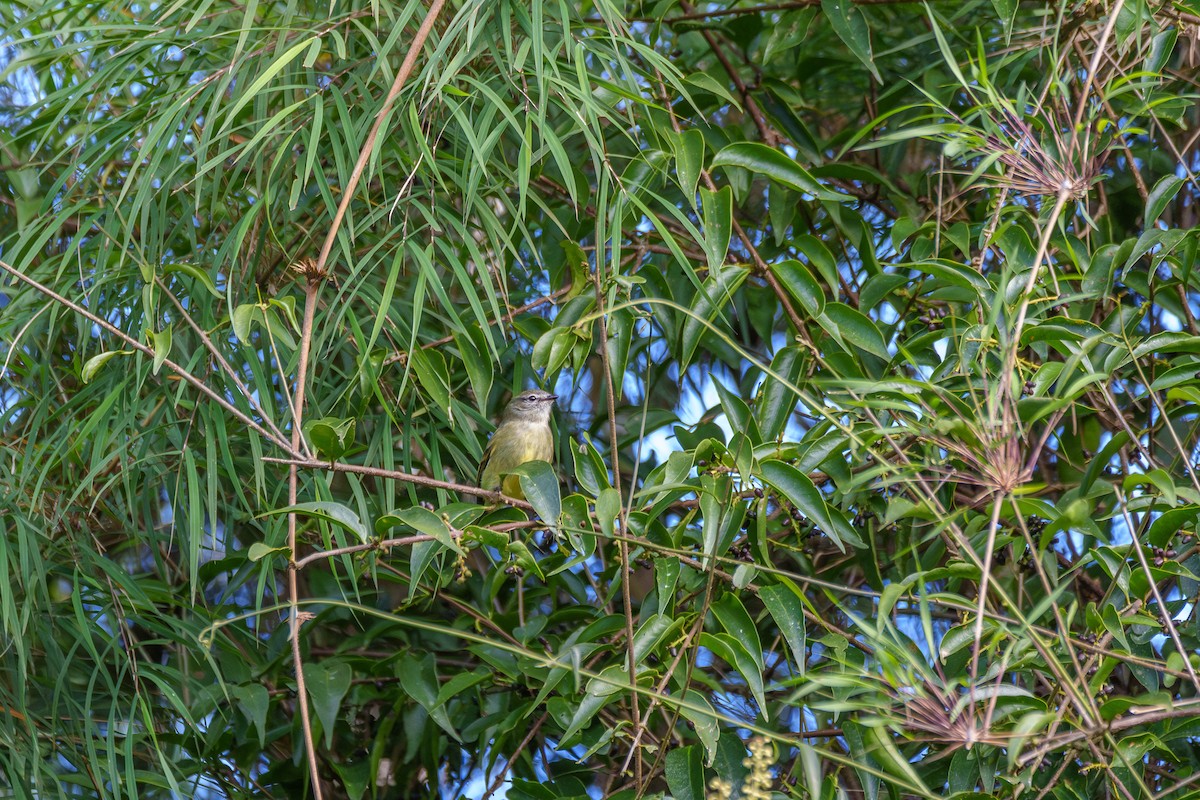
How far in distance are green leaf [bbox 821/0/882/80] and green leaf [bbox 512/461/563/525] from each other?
60.1 inches

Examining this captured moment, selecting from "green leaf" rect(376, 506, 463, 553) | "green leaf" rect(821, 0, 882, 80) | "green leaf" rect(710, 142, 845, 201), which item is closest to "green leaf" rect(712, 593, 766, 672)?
"green leaf" rect(376, 506, 463, 553)

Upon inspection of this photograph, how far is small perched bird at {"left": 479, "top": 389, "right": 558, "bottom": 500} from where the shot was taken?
4.35 metres

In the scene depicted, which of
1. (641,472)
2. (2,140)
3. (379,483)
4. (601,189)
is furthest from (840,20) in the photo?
(2,140)

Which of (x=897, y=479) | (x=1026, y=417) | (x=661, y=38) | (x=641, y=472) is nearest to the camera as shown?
(x=897, y=479)

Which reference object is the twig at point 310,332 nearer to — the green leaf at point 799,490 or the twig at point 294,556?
the twig at point 294,556

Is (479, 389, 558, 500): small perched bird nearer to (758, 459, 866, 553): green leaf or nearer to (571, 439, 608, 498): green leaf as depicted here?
(571, 439, 608, 498): green leaf

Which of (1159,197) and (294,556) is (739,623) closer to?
(294,556)

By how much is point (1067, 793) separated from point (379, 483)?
1.74m

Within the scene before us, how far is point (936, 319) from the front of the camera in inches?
126

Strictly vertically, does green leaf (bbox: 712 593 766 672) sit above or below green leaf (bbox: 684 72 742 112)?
below

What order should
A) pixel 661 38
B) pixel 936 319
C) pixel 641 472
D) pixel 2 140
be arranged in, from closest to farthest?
pixel 936 319, pixel 2 140, pixel 641 472, pixel 661 38

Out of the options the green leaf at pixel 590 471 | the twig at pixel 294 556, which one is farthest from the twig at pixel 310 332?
the green leaf at pixel 590 471

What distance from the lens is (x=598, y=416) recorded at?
13.7 ft

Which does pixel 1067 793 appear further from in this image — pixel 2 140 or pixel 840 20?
pixel 2 140
